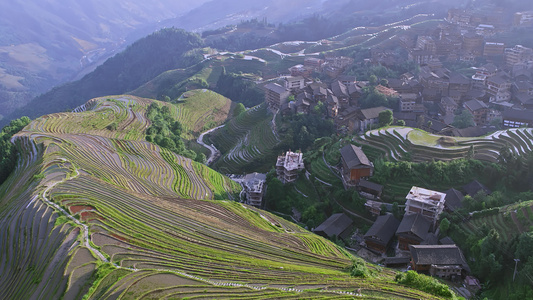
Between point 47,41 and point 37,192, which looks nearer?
point 37,192

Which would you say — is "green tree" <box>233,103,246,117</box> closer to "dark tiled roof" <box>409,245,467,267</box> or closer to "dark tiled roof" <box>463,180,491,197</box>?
"dark tiled roof" <box>463,180,491,197</box>

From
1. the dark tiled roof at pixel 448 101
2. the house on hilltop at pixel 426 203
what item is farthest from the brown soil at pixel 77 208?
the dark tiled roof at pixel 448 101

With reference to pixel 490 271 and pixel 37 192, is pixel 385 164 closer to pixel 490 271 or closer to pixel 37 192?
pixel 490 271

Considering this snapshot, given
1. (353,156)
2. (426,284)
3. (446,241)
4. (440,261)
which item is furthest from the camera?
(353,156)

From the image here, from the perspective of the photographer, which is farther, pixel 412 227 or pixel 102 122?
pixel 102 122

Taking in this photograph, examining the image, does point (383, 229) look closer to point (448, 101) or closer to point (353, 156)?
point (353, 156)

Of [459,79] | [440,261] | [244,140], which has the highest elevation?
[459,79]

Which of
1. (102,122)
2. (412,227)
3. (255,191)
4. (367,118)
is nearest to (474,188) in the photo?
(412,227)

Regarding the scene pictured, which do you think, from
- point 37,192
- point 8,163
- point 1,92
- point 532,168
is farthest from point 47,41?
point 532,168
